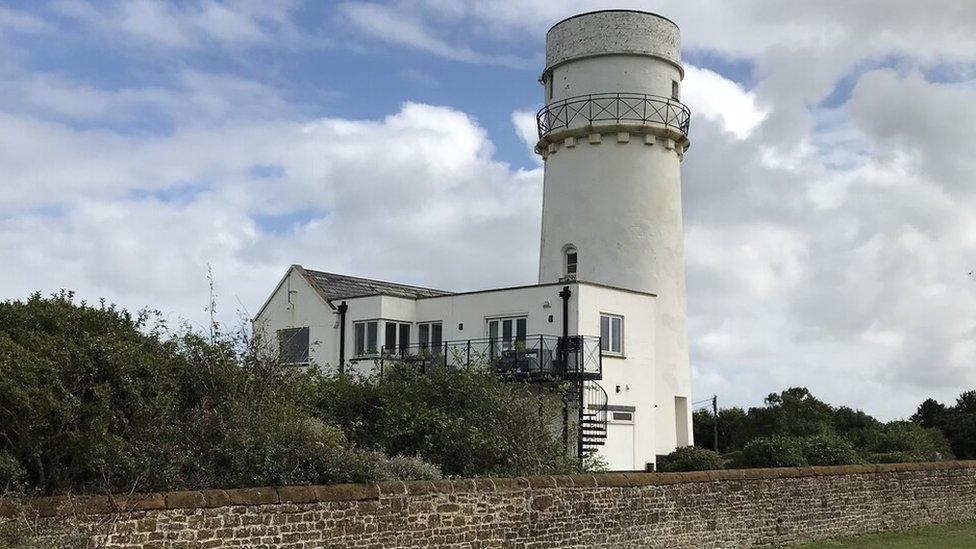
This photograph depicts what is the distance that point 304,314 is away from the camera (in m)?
37.1

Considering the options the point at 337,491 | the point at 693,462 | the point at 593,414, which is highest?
the point at 593,414

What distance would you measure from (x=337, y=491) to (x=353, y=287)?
24.8 meters

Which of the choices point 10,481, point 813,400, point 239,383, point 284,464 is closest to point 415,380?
point 239,383

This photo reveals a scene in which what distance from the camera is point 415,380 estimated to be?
76.9 ft

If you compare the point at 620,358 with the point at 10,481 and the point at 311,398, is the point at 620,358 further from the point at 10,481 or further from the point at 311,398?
the point at 10,481

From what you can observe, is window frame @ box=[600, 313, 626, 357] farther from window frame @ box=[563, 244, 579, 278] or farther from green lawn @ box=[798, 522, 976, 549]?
green lawn @ box=[798, 522, 976, 549]

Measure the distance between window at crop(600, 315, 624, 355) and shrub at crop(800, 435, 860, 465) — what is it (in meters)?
6.87

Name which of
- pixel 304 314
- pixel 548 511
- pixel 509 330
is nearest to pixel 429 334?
pixel 509 330

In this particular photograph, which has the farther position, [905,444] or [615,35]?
[615,35]

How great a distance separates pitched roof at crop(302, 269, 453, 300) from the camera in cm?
3697

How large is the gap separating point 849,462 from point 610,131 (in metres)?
13.3

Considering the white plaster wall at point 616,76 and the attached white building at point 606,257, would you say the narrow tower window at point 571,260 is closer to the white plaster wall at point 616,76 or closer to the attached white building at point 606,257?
the attached white building at point 606,257

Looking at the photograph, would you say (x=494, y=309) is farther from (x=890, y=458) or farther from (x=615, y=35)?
(x=890, y=458)

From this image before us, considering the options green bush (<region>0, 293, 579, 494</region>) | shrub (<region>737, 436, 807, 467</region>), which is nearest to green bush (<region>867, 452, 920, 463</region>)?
shrub (<region>737, 436, 807, 467</region>)
